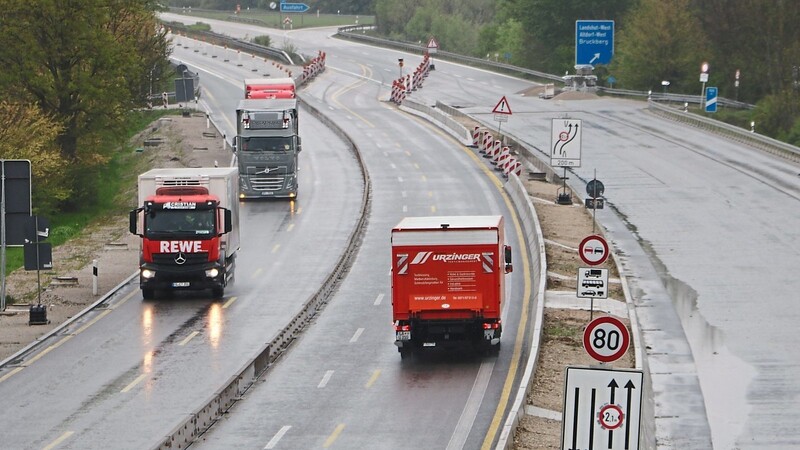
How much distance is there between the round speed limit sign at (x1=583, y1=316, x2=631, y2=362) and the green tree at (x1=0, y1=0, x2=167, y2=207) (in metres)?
46.7

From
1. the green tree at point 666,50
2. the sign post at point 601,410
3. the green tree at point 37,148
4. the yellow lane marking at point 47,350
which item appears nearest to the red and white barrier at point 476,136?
the green tree at point 37,148

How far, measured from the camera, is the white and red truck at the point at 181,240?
3872 cm

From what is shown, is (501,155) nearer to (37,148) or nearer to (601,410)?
(37,148)

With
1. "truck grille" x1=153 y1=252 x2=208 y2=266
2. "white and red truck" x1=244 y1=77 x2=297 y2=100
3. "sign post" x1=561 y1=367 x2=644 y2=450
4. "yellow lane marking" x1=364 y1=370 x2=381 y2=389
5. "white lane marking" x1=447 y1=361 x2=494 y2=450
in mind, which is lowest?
"yellow lane marking" x1=364 y1=370 x2=381 y2=389

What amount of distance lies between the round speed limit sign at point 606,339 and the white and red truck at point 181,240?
22.6m

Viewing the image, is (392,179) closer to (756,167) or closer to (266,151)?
(266,151)

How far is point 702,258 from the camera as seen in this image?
45.1 m

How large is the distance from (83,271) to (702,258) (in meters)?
19.8

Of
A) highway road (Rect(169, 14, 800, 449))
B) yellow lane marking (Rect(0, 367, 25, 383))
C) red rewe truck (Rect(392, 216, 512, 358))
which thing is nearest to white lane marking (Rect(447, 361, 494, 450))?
red rewe truck (Rect(392, 216, 512, 358))

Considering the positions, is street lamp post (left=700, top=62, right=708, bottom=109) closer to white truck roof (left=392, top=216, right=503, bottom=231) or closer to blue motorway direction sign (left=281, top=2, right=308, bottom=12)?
white truck roof (left=392, top=216, right=503, bottom=231)

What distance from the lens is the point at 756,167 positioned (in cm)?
6228

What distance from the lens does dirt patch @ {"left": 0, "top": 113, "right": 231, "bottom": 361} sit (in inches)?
1446

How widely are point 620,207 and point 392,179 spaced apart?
11754 mm

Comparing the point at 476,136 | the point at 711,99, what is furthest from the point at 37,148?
the point at 711,99
